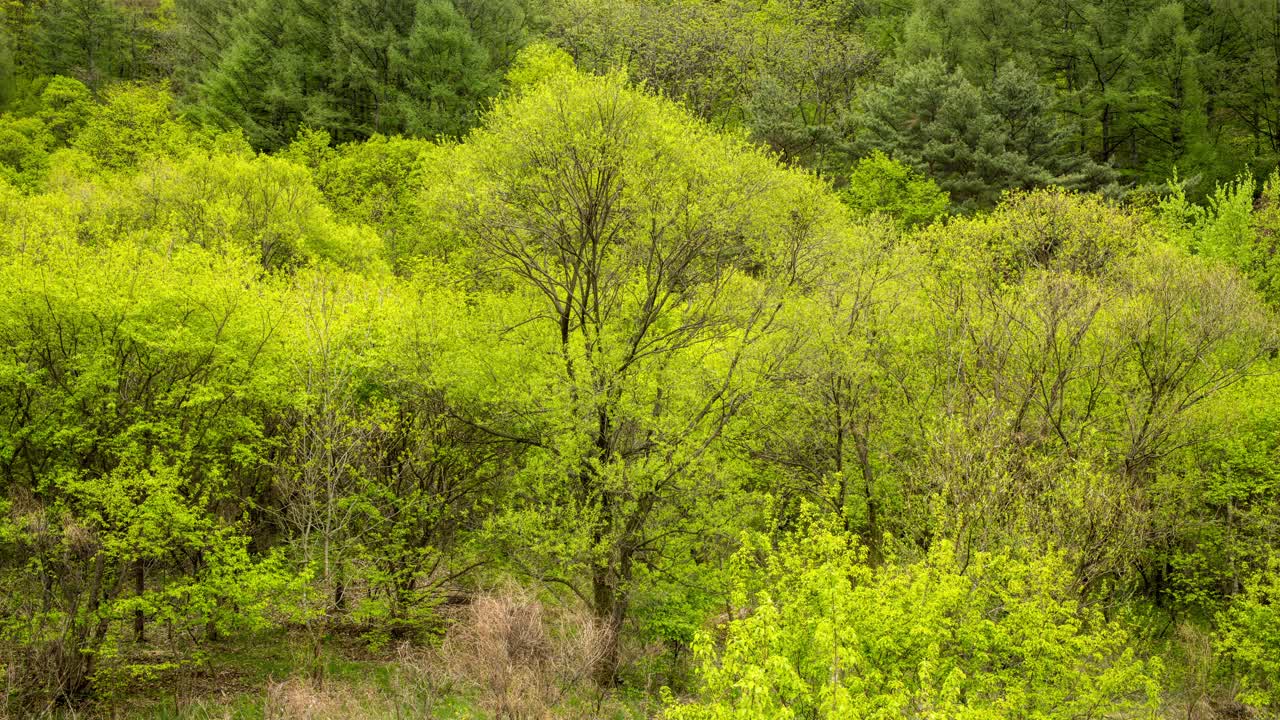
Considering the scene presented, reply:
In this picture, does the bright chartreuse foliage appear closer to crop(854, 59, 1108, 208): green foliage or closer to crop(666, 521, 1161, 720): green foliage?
crop(666, 521, 1161, 720): green foliage

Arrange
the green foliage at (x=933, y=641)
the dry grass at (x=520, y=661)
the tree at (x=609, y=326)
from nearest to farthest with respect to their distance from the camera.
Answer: the green foliage at (x=933, y=641) → the dry grass at (x=520, y=661) → the tree at (x=609, y=326)

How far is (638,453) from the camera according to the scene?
23.8 m

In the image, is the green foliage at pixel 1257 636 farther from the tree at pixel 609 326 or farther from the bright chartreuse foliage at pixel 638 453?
the tree at pixel 609 326

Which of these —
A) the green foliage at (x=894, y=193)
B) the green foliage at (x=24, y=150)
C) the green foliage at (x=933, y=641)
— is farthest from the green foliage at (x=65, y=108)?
the green foliage at (x=933, y=641)

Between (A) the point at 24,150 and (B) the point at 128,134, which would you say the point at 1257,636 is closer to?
(B) the point at 128,134

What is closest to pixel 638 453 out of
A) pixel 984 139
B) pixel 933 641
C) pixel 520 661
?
pixel 520 661

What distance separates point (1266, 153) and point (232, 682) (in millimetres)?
55630

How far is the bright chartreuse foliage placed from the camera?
16812 mm

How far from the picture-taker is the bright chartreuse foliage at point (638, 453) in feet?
55.2

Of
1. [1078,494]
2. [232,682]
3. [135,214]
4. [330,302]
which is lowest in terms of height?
[232,682]

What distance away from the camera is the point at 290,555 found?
26516 millimetres

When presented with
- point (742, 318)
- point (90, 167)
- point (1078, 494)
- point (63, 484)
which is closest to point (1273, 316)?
point (1078, 494)

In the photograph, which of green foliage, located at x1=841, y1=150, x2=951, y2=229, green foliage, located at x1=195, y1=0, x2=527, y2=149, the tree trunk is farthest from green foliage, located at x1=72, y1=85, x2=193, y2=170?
green foliage, located at x1=841, y1=150, x2=951, y2=229

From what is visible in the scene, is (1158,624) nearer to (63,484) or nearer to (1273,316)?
(1273,316)
